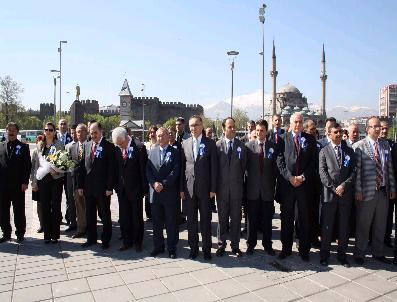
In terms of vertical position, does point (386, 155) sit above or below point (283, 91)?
below

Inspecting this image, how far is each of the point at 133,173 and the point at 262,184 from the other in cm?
221

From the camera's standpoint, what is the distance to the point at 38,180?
270 inches

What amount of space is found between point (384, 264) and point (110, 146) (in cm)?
484

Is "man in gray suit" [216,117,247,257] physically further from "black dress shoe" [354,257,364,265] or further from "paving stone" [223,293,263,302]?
"black dress shoe" [354,257,364,265]

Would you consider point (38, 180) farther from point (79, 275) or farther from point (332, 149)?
point (332, 149)

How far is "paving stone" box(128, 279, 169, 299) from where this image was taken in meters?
4.51

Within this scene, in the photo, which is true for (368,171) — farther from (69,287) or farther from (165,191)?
(69,287)

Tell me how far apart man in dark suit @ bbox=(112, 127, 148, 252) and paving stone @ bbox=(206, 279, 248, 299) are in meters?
1.96

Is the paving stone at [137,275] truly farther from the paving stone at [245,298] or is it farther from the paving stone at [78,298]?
the paving stone at [245,298]

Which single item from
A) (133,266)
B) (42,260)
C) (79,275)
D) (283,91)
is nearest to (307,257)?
(133,266)

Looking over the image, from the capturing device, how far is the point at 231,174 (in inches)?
238

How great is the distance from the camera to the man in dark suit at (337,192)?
5672 mm

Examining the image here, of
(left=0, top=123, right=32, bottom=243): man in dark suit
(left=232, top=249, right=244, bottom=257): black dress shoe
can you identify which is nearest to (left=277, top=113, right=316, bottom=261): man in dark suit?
(left=232, top=249, right=244, bottom=257): black dress shoe

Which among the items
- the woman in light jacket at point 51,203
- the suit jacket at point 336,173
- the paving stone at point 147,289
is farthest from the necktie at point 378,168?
the woman in light jacket at point 51,203
